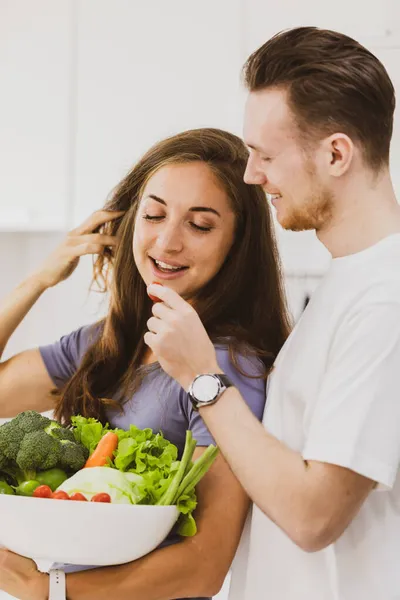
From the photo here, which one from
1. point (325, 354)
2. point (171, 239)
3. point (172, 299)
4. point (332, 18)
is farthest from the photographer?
point (332, 18)

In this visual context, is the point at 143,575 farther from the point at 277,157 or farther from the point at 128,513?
the point at 277,157

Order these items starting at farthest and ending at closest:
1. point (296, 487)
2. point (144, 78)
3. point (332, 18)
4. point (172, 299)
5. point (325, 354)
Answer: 1. point (144, 78)
2. point (332, 18)
3. point (172, 299)
4. point (325, 354)
5. point (296, 487)

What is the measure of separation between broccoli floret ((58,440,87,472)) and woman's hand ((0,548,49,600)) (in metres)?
0.15

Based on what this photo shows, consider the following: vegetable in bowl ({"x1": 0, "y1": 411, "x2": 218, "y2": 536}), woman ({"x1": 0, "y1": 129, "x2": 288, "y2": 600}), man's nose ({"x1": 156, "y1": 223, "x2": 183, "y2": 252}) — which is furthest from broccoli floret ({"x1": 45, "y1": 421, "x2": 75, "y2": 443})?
man's nose ({"x1": 156, "y1": 223, "x2": 183, "y2": 252})

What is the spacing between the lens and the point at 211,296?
61.9 inches

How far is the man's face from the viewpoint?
1.20m

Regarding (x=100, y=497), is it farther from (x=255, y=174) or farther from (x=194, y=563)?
(x=255, y=174)

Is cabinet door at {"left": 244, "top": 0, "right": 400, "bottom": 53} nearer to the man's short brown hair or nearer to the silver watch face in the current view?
the man's short brown hair

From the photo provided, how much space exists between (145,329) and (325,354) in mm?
608

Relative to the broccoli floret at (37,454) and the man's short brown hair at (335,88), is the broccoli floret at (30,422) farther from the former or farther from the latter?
the man's short brown hair at (335,88)

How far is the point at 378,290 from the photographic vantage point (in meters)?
1.09

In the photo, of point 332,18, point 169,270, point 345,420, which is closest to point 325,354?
point 345,420

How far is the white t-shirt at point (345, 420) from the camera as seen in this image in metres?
1.05

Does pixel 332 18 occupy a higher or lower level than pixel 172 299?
higher
